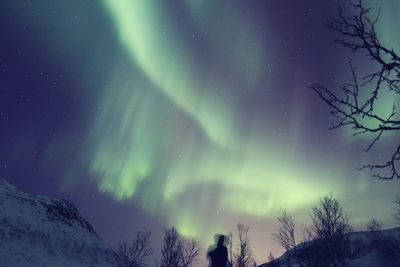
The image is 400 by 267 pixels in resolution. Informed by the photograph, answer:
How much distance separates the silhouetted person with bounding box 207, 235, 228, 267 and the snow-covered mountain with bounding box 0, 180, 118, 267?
2317 centimetres

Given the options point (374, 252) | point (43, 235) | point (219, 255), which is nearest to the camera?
point (219, 255)

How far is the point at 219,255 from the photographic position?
621 centimetres

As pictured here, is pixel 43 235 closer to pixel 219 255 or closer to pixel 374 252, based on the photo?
pixel 219 255

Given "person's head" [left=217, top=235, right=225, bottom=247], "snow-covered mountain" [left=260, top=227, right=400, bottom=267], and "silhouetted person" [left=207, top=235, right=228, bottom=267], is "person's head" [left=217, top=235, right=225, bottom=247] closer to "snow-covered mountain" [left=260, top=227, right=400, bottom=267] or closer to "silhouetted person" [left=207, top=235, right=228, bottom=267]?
"silhouetted person" [left=207, top=235, right=228, bottom=267]

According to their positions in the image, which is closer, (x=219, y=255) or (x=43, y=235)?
(x=219, y=255)

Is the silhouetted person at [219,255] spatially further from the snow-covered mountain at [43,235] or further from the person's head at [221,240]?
the snow-covered mountain at [43,235]

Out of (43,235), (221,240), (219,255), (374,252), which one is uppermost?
(374,252)

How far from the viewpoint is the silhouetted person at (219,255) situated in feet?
20.3

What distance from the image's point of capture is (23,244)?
28547 mm

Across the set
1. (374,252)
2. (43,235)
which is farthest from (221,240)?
(374,252)

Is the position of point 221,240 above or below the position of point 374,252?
below

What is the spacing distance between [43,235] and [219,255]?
1325 inches

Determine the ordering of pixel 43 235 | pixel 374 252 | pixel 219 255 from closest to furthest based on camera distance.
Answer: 1. pixel 219 255
2. pixel 43 235
3. pixel 374 252

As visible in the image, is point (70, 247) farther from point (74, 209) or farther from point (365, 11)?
point (365, 11)
